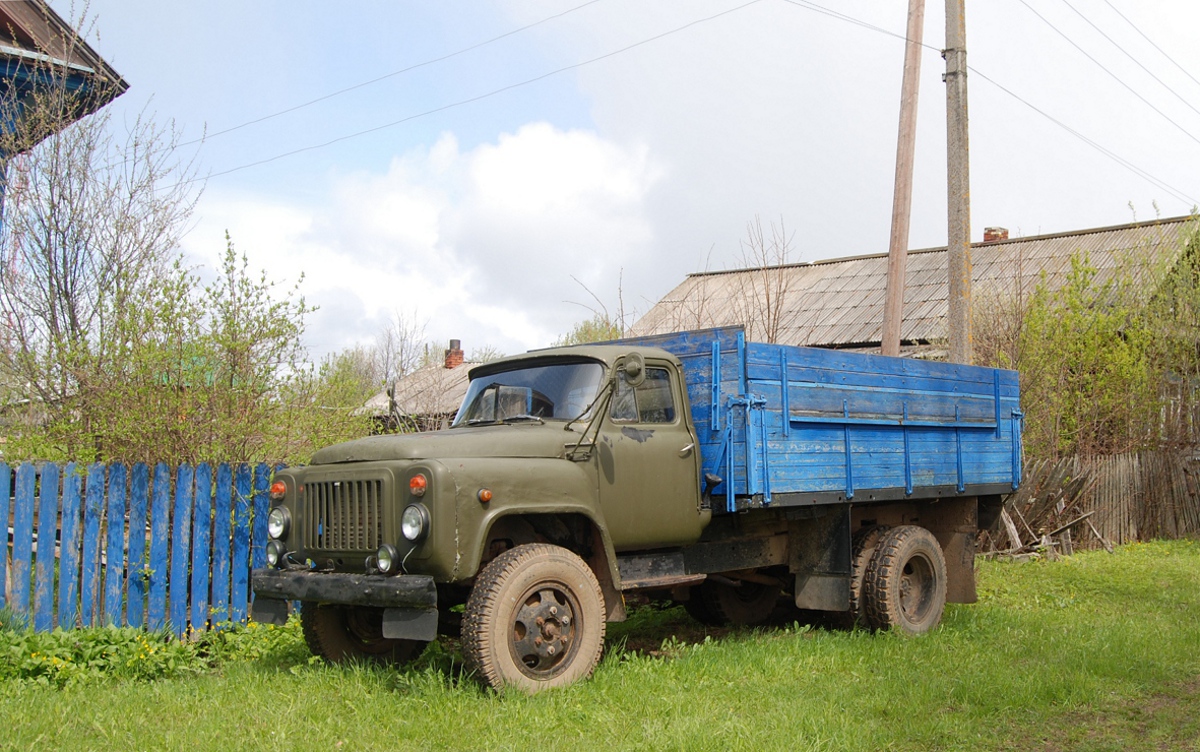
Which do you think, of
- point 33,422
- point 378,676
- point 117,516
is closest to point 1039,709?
point 378,676

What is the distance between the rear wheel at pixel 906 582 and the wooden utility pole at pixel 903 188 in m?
3.89

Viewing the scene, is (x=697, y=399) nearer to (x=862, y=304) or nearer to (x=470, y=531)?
(x=470, y=531)

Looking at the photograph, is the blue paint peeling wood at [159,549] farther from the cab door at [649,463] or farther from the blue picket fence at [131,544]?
the cab door at [649,463]

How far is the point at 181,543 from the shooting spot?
797cm

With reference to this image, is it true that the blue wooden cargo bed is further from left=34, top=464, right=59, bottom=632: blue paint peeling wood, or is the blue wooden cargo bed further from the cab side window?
left=34, top=464, right=59, bottom=632: blue paint peeling wood

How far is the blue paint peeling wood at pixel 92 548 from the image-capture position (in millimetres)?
7660

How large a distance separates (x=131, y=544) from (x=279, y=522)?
1.71m

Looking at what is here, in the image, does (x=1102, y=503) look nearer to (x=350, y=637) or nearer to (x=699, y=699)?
(x=699, y=699)

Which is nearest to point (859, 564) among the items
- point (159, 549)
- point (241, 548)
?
point (241, 548)

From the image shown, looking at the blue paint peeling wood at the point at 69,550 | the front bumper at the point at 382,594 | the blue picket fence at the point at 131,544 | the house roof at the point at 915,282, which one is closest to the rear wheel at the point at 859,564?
the front bumper at the point at 382,594

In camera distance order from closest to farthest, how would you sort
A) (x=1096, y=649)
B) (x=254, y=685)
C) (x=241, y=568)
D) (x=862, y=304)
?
(x=254, y=685), (x=1096, y=649), (x=241, y=568), (x=862, y=304)

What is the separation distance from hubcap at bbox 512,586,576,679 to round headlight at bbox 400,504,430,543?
0.75m

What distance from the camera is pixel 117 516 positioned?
7766mm

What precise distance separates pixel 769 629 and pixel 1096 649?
102 inches
